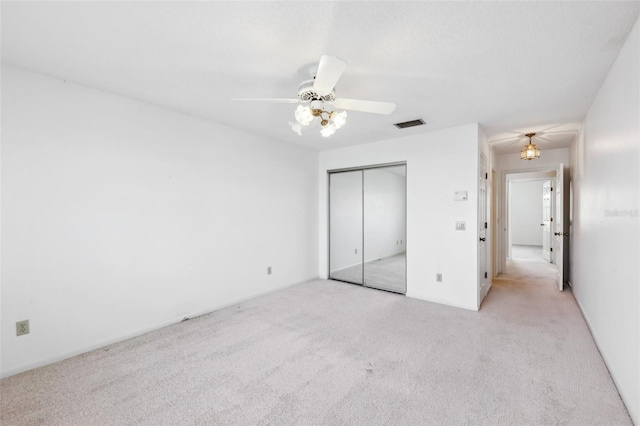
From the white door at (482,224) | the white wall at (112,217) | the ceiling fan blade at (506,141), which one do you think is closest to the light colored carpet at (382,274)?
the white door at (482,224)

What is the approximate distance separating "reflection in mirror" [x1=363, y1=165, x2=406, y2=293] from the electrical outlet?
3889mm

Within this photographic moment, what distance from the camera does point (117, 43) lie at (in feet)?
6.01

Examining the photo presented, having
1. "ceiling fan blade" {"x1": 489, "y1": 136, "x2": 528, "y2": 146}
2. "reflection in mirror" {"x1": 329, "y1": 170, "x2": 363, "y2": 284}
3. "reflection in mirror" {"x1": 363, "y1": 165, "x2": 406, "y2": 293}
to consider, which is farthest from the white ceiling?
"reflection in mirror" {"x1": 329, "y1": 170, "x2": 363, "y2": 284}

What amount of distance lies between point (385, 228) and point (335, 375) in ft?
9.54

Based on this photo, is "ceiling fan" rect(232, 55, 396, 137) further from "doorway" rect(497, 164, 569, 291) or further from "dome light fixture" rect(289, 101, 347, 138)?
"doorway" rect(497, 164, 569, 291)

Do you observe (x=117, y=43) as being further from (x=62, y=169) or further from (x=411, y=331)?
(x=411, y=331)

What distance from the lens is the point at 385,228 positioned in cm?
468

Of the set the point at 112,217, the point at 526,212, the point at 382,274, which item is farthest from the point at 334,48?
the point at 526,212

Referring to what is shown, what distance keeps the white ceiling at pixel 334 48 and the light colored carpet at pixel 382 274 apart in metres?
2.47

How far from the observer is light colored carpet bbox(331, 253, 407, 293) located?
431 centimetres

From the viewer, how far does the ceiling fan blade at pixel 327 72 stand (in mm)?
1527

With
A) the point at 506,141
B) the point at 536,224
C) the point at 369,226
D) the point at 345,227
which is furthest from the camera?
the point at 536,224

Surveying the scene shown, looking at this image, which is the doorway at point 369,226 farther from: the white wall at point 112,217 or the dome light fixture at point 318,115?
the dome light fixture at point 318,115

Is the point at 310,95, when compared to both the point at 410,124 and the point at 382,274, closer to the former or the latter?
the point at 410,124
